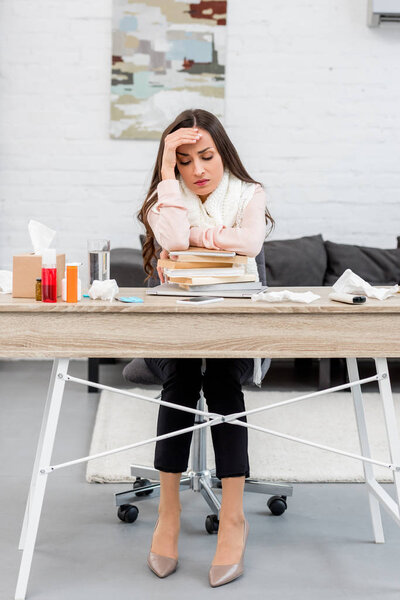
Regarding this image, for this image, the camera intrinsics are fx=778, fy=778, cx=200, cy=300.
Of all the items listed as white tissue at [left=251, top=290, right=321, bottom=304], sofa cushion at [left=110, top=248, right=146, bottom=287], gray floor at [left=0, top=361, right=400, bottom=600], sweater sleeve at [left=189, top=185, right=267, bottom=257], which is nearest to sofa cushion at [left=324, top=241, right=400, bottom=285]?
sofa cushion at [left=110, top=248, right=146, bottom=287]

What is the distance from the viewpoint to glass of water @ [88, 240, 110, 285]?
1.90m

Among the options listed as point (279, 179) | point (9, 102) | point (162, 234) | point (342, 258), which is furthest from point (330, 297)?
point (9, 102)

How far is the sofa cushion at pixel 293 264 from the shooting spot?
13.1 ft

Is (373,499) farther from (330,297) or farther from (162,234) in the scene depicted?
(162,234)

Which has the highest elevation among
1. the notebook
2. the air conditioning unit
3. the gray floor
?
the air conditioning unit

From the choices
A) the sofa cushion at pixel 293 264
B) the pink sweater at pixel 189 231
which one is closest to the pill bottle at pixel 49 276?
the pink sweater at pixel 189 231

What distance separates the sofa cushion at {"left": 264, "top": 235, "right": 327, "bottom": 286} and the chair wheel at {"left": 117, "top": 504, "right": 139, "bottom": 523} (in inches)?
77.7

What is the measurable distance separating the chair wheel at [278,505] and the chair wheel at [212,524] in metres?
0.22

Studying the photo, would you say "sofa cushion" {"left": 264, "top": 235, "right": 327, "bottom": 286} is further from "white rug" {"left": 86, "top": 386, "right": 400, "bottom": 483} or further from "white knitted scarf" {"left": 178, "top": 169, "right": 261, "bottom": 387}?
"white knitted scarf" {"left": 178, "top": 169, "right": 261, "bottom": 387}

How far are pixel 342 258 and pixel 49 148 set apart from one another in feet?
5.80

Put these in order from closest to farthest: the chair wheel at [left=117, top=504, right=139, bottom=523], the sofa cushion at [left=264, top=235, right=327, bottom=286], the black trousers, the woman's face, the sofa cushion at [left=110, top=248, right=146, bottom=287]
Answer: the black trousers, the woman's face, the chair wheel at [left=117, top=504, right=139, bottom=523], the sofa cushion at [left=110, top=248, right=146, bottom=287], the sofa cushion at [left=264, top=235, right=327, bottom=286]

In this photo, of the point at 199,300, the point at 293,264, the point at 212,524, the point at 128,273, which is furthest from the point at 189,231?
the point at 293,264

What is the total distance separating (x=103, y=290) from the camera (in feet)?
5.85

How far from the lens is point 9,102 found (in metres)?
4.40
